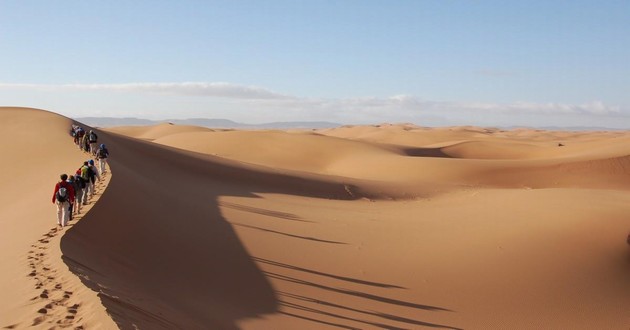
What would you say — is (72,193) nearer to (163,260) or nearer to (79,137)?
(163,260)

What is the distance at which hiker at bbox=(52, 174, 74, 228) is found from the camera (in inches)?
390

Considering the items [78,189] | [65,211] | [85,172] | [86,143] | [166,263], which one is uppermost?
[86,143]

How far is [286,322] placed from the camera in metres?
8.38

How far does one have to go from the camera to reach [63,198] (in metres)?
9.95

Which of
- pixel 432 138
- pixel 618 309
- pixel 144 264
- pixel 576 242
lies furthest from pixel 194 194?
pixel 432 138

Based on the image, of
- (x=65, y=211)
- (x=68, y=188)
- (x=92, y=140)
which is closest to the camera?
(x=68, y=188)

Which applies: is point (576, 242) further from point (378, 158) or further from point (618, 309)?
point (378, 158)

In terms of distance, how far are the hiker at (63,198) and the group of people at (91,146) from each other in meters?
5.73

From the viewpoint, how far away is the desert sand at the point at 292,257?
790 centimetres

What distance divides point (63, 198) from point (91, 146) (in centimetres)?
1108

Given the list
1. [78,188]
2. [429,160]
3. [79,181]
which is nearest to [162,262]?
[78,188]

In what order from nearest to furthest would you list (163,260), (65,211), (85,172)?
(65,211) < (163,260) < (85,172)

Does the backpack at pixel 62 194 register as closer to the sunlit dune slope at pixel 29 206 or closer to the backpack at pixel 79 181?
the sunlit dune slope at pixel 29 206

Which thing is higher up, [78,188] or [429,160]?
[78,188]
